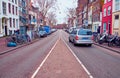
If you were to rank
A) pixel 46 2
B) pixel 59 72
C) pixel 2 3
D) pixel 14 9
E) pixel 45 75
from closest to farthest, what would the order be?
pixel 45 75 → pixel 59 72 → pixel 2 3 → pixel 14 9 → pixel 46 2

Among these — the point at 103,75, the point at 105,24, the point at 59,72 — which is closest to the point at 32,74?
the point at 59,72

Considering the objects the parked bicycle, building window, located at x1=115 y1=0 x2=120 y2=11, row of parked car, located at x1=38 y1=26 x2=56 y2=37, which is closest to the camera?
the parked bicycle

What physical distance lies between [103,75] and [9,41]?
15.4m

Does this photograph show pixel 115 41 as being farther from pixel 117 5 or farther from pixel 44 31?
pixel 44 31

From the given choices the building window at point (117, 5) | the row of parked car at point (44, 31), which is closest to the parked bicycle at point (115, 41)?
the building window at point (117, 5)

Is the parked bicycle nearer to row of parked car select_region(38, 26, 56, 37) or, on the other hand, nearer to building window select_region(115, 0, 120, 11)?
building window select_region(115, 0, 120, 11)

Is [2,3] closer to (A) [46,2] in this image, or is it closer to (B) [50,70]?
(A) [46,2]

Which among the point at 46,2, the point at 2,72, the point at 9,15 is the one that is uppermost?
the point at 46,2

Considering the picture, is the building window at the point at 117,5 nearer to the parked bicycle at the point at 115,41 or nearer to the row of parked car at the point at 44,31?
the parked bicycle at the point at 115,41

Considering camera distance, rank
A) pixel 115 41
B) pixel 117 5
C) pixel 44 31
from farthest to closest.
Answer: pixel 44 31, pixel 117 5, pixel 115 41

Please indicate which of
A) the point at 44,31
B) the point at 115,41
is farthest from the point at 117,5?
the point at 44,31

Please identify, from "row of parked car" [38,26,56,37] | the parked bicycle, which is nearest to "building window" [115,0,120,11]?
the parked bicycle

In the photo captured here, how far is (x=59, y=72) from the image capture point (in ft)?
25.4

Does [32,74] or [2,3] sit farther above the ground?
[2,3]
